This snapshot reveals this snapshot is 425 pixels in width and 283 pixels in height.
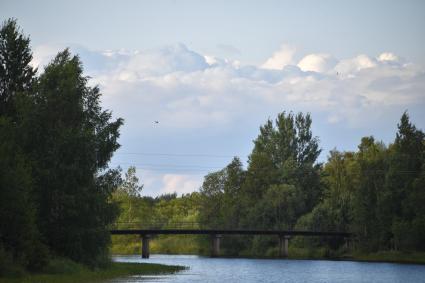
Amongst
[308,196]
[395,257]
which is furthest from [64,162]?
[308,196]

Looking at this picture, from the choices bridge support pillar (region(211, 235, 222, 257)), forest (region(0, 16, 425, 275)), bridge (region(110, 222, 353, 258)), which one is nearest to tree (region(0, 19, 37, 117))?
forest (region(0, 16, 425, 275))

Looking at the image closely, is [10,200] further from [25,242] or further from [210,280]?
[210,280]

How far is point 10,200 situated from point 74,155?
1154cm

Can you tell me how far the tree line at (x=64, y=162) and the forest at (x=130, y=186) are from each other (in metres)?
0.10

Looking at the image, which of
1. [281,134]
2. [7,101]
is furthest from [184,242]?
[7,101]

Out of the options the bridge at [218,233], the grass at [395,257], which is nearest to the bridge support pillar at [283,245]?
the bridge at [218,233]

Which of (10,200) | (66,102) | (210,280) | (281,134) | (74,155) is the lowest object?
(210,280)

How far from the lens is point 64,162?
64.4 metres

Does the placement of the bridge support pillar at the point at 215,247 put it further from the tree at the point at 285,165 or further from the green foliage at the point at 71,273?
the green foliage at the point at 71,273

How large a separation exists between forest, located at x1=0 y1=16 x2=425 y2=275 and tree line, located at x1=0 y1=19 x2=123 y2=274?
0.32 feet

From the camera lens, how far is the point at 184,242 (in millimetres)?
162125

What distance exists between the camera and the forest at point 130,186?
6191 centimetres

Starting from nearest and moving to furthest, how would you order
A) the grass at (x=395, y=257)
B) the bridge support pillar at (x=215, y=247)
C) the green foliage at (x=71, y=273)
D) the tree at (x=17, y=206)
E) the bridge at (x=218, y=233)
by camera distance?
1. the green foliage at (x=71, y=273)
2. the tree at (x=17, y=206)
3. the grass at (x=395, y=257)
4. the bridge at (x=218, y=233)
5. the bridge support pillar at (x=215, y=247)

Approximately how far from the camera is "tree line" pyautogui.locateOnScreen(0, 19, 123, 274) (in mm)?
61219
